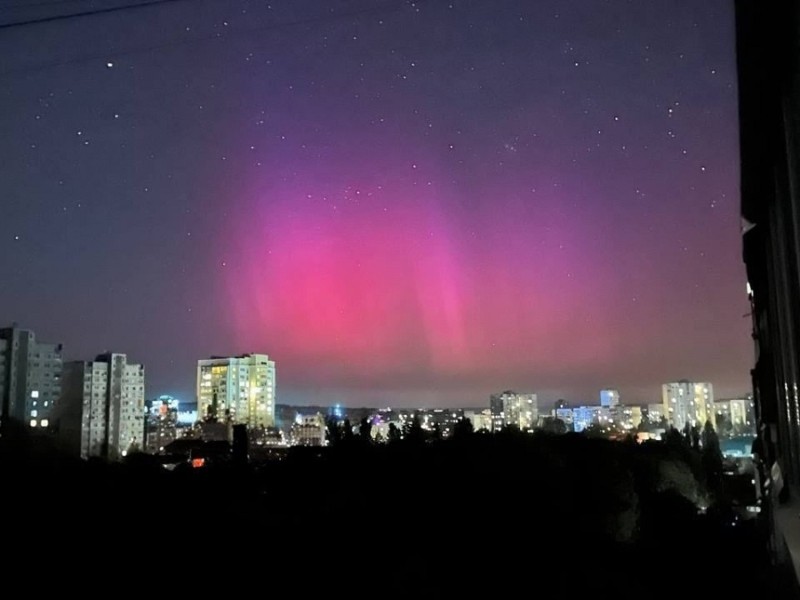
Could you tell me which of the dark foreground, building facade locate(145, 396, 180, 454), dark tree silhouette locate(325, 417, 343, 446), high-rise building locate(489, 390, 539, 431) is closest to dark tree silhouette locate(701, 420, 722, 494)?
the dark foreground

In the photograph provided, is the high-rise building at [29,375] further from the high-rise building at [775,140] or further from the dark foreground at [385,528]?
the high-rise building at [775,140]

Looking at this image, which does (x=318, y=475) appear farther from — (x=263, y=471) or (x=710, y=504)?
(x=710, y=504)

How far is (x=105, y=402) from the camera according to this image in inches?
2650

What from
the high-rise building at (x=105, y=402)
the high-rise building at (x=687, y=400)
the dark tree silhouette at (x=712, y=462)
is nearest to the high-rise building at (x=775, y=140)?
the dark tree silhouette at (x=712, y=462)

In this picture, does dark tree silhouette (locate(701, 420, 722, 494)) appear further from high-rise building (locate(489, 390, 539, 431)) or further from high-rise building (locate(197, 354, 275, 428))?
high-rise building (locate(489, 390, 539, 431))

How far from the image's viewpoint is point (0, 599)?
271 inches

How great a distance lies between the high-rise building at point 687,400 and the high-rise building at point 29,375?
221 ft

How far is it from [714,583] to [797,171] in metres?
16.0

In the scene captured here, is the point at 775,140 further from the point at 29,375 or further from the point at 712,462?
the point at 29,375

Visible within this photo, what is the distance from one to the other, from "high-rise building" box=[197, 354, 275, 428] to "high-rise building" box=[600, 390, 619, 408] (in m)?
73.7

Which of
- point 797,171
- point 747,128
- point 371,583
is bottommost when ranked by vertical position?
point 371,583

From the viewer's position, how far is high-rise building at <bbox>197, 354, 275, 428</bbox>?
9700 centimetres

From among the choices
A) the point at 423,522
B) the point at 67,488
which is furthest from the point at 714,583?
the point at 67,488

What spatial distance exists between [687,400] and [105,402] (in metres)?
66.8
